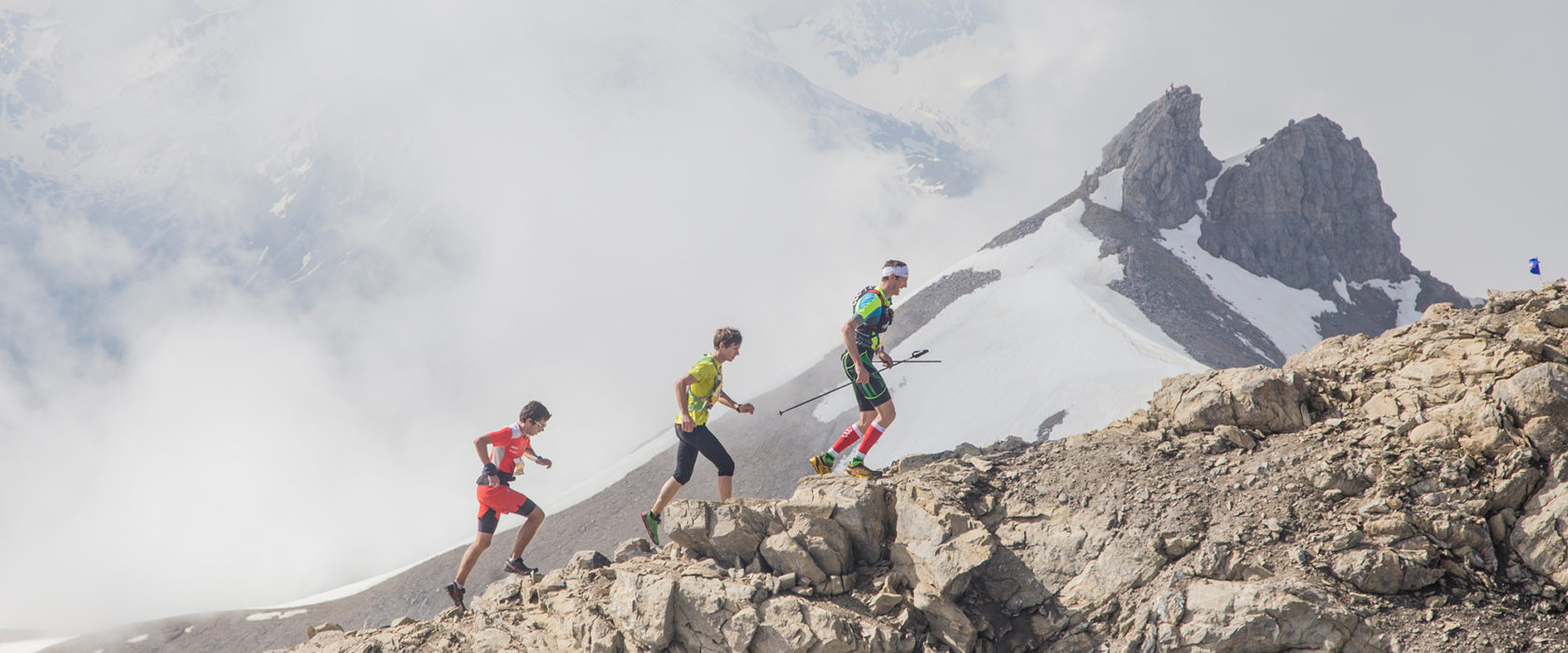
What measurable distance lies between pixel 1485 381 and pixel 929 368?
182 ft

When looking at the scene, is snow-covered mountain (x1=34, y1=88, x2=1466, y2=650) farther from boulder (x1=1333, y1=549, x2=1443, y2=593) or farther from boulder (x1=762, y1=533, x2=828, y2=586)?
boulder (x1=762, y1=533, x2=828, y2=586)

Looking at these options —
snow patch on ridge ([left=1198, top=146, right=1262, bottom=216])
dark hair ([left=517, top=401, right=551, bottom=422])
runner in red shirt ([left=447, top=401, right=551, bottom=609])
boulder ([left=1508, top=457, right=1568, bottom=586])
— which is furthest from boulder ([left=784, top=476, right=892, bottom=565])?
snow patch on ridge ([left=1198, top=146, right=1262, bottom=216])

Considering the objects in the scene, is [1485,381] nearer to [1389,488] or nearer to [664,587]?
[1389,488]

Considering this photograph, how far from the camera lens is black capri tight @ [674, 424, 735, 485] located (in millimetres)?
13547

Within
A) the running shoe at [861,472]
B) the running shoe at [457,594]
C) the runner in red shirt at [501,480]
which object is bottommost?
the running shoe at [861,472]

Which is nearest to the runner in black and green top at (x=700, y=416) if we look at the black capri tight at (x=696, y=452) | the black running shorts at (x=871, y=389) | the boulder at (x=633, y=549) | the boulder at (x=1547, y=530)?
the black capri tight at (x=696, y=452)

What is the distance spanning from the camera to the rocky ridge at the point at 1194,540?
9.49m

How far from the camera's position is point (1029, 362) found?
58875 millimetres

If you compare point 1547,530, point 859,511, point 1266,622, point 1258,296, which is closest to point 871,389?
point 859,511

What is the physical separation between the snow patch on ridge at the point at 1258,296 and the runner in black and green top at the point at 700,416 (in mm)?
78929

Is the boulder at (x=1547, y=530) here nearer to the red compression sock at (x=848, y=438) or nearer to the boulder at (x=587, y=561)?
the red compression sock at (x=848, y=438)

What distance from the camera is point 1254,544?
10.4 m

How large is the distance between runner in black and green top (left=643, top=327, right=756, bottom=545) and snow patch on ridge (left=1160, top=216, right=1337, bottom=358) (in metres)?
78.9

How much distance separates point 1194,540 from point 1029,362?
4967cm
